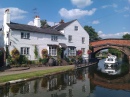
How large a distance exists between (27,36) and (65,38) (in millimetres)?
10667

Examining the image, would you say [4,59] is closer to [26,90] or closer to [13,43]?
[13,43]

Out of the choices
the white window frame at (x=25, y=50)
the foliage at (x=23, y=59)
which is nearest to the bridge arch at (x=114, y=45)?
the white window frame at (x=25, y=50)

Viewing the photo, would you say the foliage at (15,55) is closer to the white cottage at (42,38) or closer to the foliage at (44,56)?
the white cottage at (42,38)

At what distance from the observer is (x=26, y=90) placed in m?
14.6

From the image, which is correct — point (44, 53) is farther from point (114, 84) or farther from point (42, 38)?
point (114, 84)

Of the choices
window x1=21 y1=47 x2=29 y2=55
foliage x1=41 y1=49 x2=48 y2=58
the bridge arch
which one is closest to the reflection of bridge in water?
→ foliage x1=41 y1=49 x2=48 y2=58

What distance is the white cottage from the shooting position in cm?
2978

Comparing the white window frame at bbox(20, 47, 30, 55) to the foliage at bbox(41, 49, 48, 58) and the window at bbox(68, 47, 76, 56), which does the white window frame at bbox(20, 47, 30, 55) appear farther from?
the window at bbox(68, 47, 76, 56)

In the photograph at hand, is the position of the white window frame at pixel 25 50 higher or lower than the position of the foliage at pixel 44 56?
higher

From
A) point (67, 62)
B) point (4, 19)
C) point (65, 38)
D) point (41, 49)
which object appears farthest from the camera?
point (65, 38)

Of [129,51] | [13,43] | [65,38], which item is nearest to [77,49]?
[65,38]

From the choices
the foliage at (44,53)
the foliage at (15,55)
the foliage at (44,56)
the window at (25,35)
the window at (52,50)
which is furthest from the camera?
the window at (52,50)

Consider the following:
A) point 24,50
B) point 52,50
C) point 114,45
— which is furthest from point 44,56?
point 114,45

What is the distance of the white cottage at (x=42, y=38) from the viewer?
97.7ft
